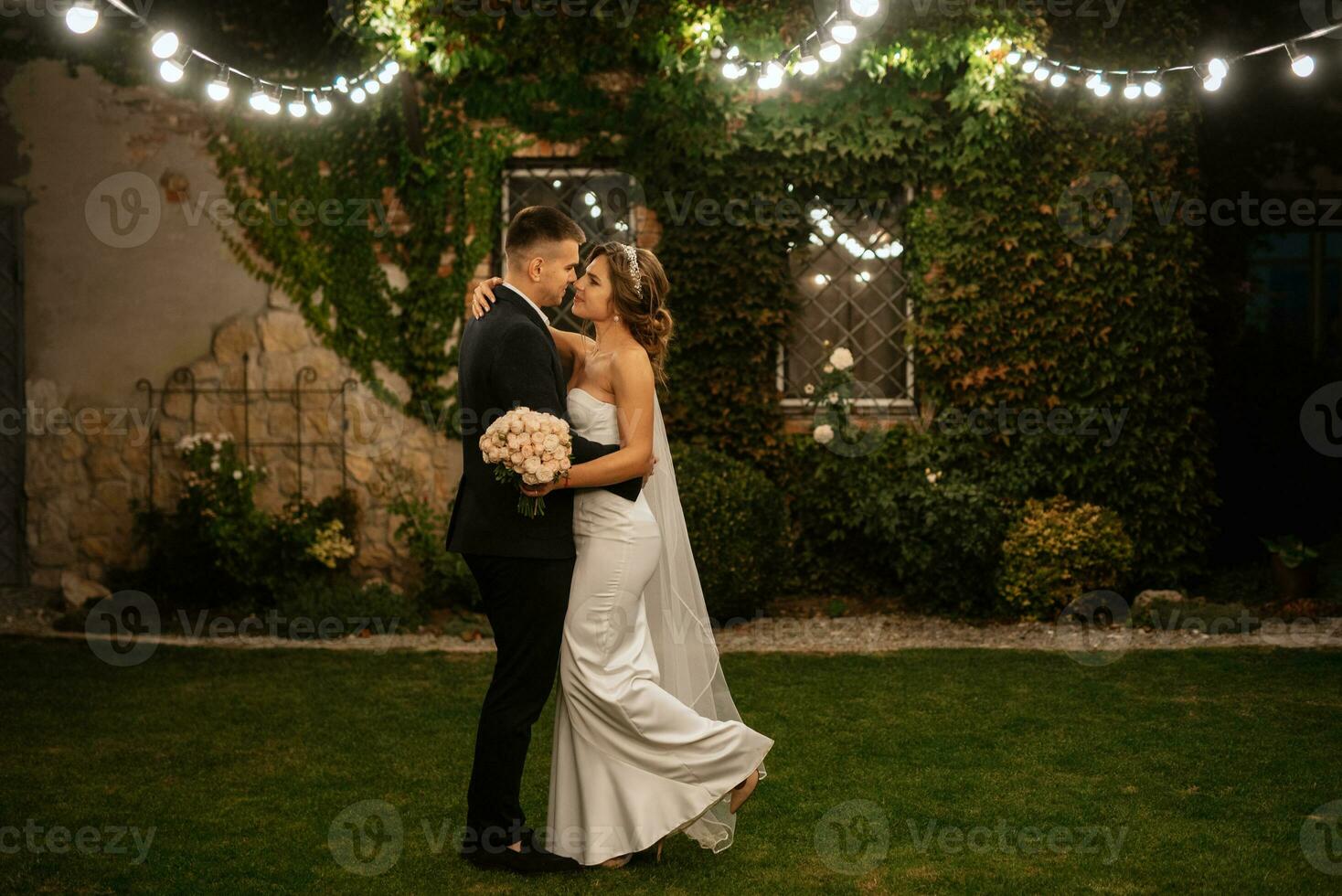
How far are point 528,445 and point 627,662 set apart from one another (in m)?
0.85

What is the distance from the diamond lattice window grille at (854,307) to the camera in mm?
9703

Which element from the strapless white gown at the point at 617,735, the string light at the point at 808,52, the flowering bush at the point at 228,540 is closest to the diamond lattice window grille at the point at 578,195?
the string light at the point at 808,52

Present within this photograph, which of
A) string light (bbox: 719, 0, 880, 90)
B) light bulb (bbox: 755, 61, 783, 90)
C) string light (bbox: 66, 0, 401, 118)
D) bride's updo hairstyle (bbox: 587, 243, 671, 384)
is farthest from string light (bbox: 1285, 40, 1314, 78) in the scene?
string light (bbox: 66, 0, 401, 118)

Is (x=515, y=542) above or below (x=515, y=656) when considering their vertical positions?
above

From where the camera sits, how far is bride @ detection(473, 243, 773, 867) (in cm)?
404

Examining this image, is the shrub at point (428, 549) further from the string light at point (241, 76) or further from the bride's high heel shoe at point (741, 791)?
the bride's high heel shoe at point (741, 791)

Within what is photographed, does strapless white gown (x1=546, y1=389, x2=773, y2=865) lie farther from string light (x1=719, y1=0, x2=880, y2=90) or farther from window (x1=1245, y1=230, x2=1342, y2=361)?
window (x1=1245, y1=230, x2=1342, y2=361)

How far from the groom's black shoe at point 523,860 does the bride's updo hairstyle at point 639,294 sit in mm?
1735

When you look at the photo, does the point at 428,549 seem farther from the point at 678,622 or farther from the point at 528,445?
the point at 528,445

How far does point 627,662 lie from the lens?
4121mm

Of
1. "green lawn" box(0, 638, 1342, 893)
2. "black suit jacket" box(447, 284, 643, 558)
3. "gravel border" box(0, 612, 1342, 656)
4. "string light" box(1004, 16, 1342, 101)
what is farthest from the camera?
"gravel border" box(0, 612, 1342, 656)

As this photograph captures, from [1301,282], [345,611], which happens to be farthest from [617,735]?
[1301,282]

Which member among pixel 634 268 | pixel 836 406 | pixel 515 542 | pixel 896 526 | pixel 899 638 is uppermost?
pixel 634 268

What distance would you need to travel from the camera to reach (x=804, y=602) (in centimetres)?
938
